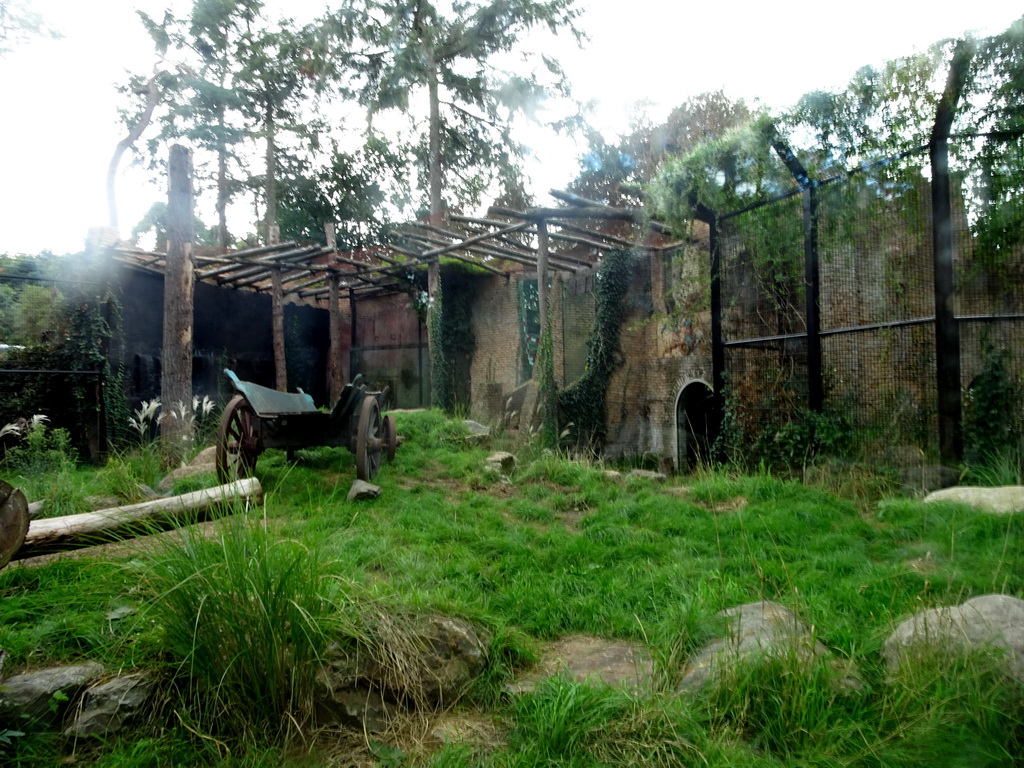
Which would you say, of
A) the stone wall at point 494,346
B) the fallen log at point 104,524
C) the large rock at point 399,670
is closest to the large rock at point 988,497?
the large rock at point 399,670

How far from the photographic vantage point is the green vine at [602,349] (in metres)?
10.9

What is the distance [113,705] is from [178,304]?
233 inches

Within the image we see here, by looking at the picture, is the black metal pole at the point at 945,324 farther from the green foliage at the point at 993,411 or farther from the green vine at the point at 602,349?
the green vine at the point at 602,349

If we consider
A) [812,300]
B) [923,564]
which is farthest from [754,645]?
[812,300]

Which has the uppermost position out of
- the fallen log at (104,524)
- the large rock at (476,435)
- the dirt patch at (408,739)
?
the large rock at (476,435)

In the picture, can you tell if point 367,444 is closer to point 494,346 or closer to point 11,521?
point 11,521

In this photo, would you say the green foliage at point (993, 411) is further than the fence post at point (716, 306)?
No

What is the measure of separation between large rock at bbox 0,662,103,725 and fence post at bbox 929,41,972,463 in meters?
6.19

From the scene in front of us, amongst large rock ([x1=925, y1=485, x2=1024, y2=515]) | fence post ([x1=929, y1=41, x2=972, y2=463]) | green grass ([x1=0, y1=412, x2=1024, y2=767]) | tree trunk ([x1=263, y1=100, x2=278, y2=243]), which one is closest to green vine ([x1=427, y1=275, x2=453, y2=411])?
tree trunk ([x1=263, y1=100, x2=278, y2=243])

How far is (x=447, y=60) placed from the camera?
55.5 feet

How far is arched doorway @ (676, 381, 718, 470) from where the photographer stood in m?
10.7

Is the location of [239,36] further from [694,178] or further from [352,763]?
[352,763]

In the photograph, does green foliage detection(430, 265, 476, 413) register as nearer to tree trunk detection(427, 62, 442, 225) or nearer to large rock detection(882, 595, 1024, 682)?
tree trunk detection(427, 62, 442, 225)

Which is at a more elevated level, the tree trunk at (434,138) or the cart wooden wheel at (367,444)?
the tree trunk at (434,138)
